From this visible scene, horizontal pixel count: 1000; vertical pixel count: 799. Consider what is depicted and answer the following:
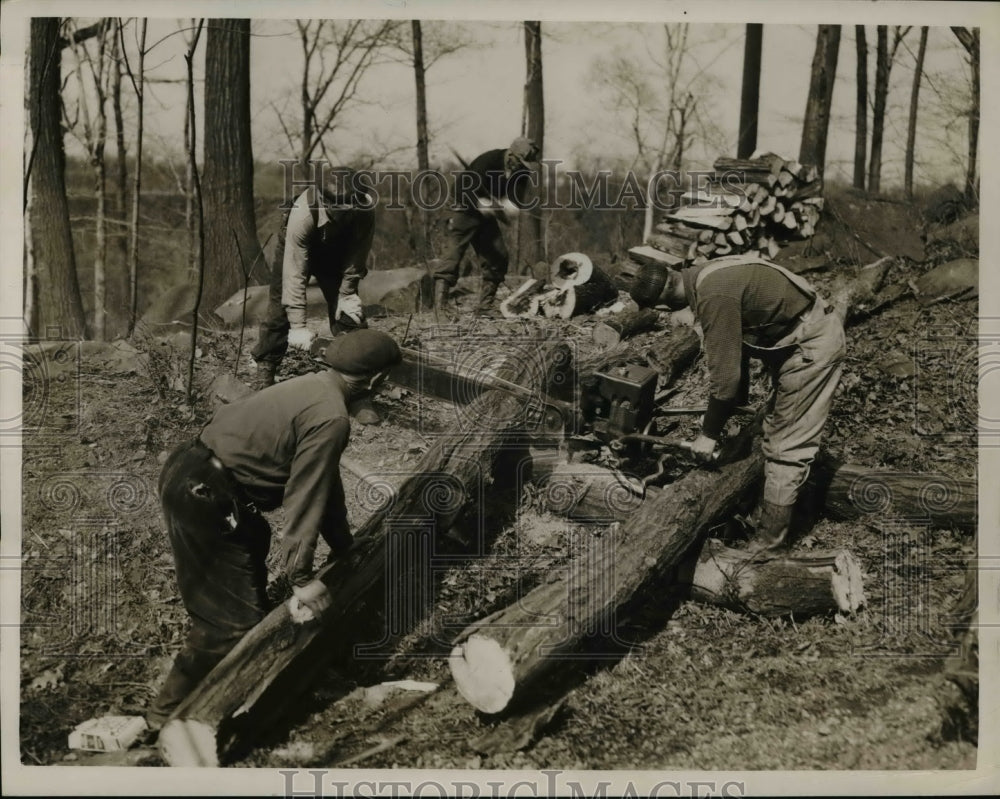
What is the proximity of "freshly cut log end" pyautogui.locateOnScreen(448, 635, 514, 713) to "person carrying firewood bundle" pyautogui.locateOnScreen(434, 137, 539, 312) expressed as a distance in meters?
2.19

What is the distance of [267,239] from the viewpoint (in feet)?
17.8

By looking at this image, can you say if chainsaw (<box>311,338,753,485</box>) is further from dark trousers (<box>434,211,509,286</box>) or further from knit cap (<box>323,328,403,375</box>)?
knit cap (<box>323,328,403,375</box>)

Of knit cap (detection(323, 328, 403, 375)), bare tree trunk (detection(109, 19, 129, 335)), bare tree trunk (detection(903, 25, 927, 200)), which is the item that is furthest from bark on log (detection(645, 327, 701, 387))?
bare tree trunk (detection(109, 19, 129, 335))

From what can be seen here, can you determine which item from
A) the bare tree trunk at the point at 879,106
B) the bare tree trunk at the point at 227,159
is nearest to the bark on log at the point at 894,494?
the bare tree trunk at the point at 879,106

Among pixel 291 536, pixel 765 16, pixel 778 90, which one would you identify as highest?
pixel 765 16

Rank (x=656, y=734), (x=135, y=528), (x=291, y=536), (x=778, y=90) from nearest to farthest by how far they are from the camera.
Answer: (x=291, y=536)
(x=656, y=734)
(x=135, y=528)
(x=778, y=90)

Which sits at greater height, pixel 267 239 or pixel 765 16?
pixel 765 16

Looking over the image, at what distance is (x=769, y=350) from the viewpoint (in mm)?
5012

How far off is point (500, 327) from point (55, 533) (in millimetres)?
2874

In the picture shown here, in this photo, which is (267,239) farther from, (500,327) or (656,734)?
(656,734)

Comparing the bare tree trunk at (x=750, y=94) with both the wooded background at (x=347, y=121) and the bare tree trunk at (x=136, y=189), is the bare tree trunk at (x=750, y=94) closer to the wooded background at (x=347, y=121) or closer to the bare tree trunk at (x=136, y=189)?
the wooded background at (x=347, y=121)

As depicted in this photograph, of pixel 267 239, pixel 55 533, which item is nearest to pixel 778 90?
pixel 267 239

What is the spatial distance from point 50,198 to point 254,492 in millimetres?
2540

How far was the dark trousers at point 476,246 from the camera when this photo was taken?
5664 mm
